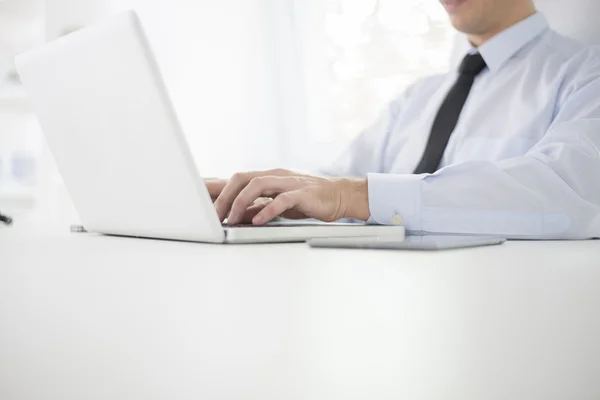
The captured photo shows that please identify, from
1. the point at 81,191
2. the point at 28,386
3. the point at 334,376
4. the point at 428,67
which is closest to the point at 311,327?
the point at 334,376

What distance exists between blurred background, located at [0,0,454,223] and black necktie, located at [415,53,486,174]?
126 cm

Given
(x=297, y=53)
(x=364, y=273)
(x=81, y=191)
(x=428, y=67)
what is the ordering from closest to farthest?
(x=364, y=273) → (x=81, y=191) → (x=428, y=67) → (x=297, y=53)

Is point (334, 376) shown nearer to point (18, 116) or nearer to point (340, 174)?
point (340, 174)

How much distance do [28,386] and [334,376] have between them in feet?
0.50

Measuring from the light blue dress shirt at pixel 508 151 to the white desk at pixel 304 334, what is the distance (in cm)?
45

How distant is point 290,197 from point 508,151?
2.11 ft

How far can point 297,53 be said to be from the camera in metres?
2.84

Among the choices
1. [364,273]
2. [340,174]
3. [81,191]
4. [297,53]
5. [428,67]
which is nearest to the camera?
[364,273]

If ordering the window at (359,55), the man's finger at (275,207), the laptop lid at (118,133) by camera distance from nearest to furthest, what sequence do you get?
the laptop lid at (118,133) → the man's finger at (275,207) → the window at (359,55)

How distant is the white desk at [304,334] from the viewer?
0.31 m

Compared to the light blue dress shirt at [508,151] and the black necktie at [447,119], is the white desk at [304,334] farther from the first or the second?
the black necktie at [447,119]

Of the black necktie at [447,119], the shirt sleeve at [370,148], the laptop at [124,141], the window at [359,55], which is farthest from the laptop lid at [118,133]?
the window at [359,55]

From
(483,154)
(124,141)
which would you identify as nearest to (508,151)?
(483,154)

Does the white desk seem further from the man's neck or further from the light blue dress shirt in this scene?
the man's neck
